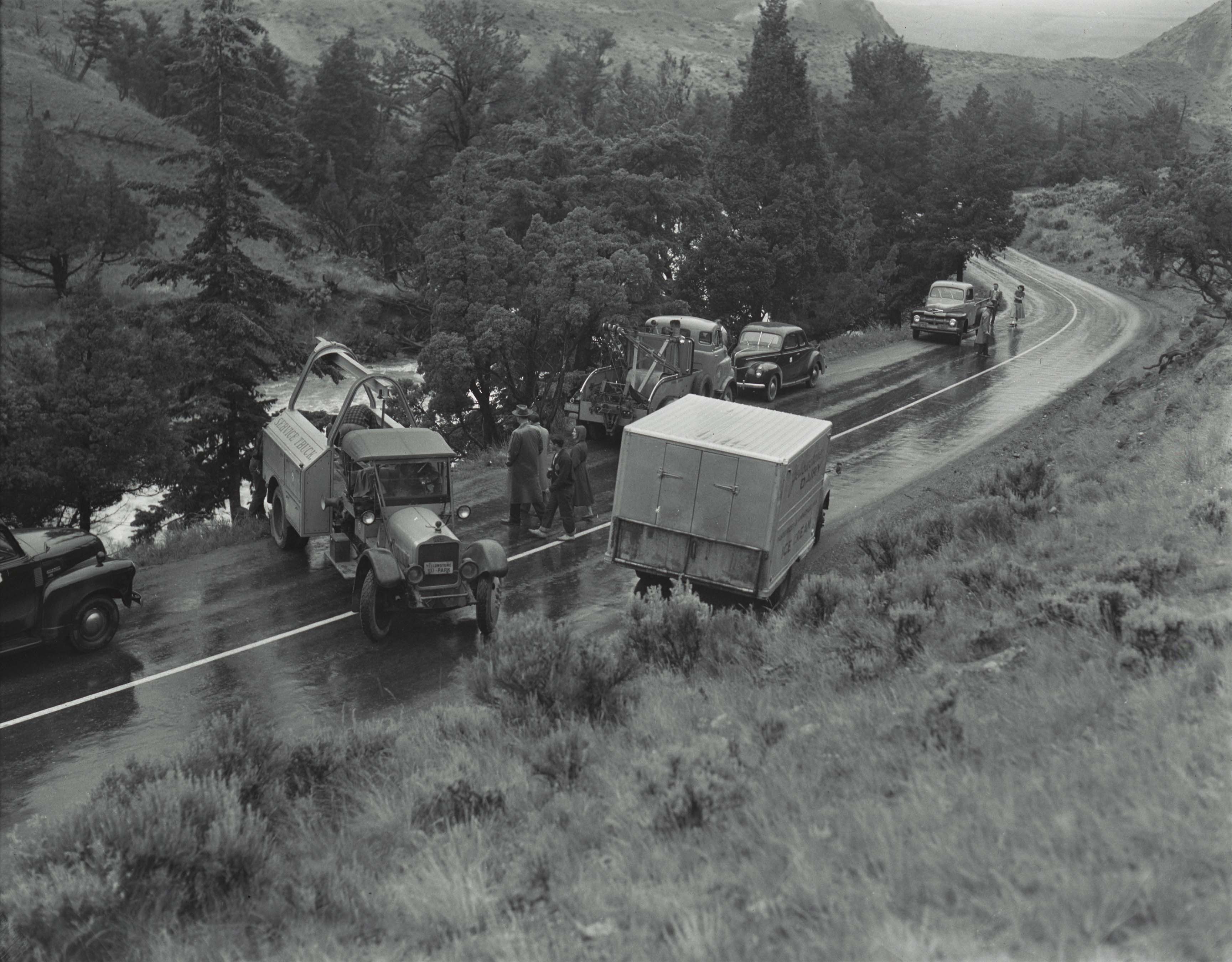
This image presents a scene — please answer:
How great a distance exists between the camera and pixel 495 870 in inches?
252

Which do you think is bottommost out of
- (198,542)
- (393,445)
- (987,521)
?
(198,542)

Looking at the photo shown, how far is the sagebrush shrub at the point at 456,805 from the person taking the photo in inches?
287

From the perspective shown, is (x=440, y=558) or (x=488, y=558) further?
(x=488, y=558)

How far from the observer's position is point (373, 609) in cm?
1270

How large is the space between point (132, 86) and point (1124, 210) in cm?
7114

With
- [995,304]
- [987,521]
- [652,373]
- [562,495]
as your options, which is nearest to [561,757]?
[987,521]

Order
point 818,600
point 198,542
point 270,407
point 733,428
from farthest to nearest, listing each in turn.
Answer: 1. point 270,407
2. point 198,542
3. point 733,428
4. point 818,600

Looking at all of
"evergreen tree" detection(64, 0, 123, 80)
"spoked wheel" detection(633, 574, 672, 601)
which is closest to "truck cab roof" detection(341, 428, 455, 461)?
"spoked wheel" detection(633, 574, 672, 601)

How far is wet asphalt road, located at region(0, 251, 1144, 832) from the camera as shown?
1055cm

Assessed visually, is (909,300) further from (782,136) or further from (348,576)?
(348,576)

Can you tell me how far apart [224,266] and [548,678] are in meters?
18.6

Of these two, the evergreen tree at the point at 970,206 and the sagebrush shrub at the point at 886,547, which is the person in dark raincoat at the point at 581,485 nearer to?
the sagebrush shrub at the point at 886,547

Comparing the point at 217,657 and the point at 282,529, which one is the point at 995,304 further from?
the point at 217,657

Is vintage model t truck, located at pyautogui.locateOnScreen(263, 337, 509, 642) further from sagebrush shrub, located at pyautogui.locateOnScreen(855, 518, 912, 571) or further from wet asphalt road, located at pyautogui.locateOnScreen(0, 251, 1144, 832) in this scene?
sagebrush shrub, located at pyautogui.locateOnScreen(855, 518, 912, 571)
